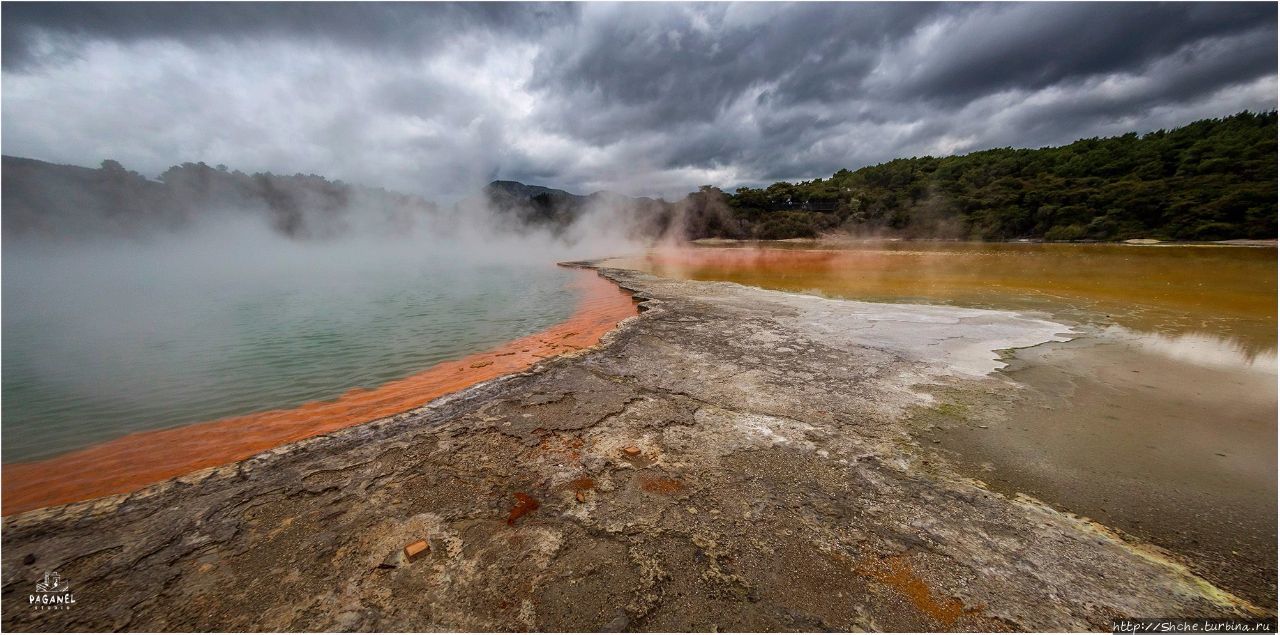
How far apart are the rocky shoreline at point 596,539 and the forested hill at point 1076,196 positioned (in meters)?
46.6

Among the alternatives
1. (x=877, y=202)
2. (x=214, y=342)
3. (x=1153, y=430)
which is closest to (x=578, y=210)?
(x=877, y=202)

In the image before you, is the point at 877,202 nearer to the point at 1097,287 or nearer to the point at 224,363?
the point at 1097,287

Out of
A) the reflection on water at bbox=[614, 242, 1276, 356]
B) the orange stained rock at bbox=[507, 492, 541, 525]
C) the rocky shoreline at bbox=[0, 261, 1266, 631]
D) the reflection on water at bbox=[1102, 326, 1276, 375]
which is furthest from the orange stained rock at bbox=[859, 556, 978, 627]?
the reflection on water at bbox=[614, 242, 1276, 356]

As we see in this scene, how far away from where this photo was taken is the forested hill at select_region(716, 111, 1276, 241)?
3250cm

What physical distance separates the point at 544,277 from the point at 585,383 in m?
14.2

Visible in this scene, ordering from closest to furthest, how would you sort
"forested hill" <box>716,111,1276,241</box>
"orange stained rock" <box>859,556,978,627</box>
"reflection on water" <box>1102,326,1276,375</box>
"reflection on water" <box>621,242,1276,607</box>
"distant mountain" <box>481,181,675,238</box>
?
"orange stained rock" <box>859,556,978,627</box> < "reflection on water" <box>621,242,1276,607</box> < "reflection on water" <box>1102,326,1276,375</box> < "forested hill" <box>716,111,1276,241</box> < "distant mountain" <box>481,181,675,238</box>

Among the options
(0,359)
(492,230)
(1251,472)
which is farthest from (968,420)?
(492,230)

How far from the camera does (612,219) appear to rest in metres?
50.9

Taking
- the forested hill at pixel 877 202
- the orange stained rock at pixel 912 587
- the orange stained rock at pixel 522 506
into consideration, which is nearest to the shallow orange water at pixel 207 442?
the orange stained rock at pixel 522 506

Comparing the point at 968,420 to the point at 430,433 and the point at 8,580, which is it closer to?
the point at 430,433

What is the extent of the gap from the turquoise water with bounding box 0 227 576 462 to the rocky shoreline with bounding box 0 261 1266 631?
251 cm

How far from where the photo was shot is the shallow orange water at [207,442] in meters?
3.43

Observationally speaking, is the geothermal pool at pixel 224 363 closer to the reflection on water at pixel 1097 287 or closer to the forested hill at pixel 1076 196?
the reflection on water at pixel 1097 287

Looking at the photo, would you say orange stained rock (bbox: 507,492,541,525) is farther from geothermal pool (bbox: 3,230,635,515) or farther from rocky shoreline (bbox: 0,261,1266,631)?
geothermal pool (bbox: 3,230,635,515)
